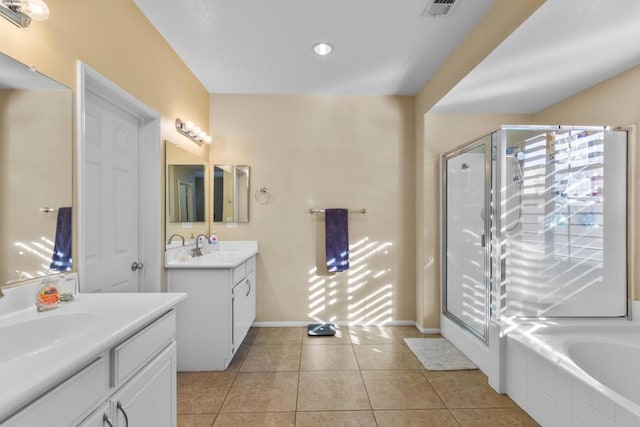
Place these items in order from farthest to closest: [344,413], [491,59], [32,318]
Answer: [491,59] → [344,413] → [32,318]

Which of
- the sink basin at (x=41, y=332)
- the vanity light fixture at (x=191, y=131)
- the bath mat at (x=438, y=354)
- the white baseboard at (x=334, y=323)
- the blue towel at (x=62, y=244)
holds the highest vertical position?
the vanity light fixture at (x=191, y=131)

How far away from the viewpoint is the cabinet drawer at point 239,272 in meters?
2.51

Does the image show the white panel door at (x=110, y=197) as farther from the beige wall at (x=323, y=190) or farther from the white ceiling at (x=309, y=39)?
the beige wall at (x=323, y=190)

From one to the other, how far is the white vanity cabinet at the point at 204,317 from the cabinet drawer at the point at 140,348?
0.99 metres

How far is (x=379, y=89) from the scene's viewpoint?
3.23 metres

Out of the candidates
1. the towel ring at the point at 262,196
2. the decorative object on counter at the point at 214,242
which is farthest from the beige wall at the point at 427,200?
the decorative object on counter at the point at 214,242

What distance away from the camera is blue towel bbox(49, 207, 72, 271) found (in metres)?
1.39

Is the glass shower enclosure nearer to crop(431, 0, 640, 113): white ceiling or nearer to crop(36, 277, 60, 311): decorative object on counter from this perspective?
crop(431, 0, 640, 113): white ceiling

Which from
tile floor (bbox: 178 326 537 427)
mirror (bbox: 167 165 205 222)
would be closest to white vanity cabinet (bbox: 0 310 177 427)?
tile floor (bbox: 178 326 537 427)


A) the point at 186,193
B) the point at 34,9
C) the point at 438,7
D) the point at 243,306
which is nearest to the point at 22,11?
the point at 34,9

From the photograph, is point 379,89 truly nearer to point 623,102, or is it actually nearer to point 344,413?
point 623,102

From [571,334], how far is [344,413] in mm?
1490

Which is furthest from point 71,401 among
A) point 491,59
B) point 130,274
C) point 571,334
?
point 491,59

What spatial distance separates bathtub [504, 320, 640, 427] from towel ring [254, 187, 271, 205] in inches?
94.1
